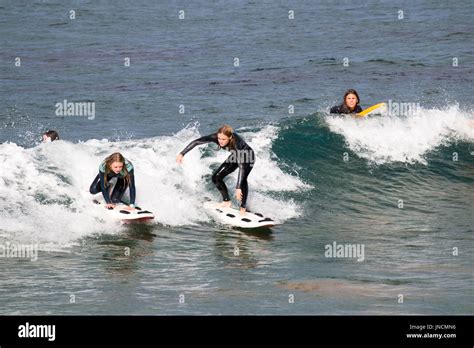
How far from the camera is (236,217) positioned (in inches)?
684

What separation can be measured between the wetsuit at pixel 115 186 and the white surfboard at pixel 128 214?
0.16 meters

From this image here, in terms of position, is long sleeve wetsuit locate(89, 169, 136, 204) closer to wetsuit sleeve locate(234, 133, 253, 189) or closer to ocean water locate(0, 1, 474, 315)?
ocean water locate(0, 1, 474, 315)

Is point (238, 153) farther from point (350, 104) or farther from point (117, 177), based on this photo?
point (350, 104)

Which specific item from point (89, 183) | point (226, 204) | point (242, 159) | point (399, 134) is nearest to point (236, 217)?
point (226, 204)

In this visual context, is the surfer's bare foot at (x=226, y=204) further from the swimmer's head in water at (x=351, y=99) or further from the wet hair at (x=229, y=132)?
the swimmer's head in water at (x=351, y=99)

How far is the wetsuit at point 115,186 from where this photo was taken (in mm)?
16875

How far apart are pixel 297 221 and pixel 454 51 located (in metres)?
18.6

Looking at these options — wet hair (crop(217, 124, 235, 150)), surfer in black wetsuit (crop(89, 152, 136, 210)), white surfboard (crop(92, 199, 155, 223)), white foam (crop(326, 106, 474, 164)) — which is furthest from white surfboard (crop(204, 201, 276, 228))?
white foam (crop(326, 106, 474, 164))

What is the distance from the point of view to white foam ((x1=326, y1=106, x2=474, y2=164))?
2292cm

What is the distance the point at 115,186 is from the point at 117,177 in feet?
0.85

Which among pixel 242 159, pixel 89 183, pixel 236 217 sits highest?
pixel 242 159

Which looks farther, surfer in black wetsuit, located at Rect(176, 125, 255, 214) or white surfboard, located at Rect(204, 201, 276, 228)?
white surfboard, located at Rect(204, 201, 276, 228)

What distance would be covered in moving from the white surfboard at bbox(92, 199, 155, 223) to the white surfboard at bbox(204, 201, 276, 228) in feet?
4.13
